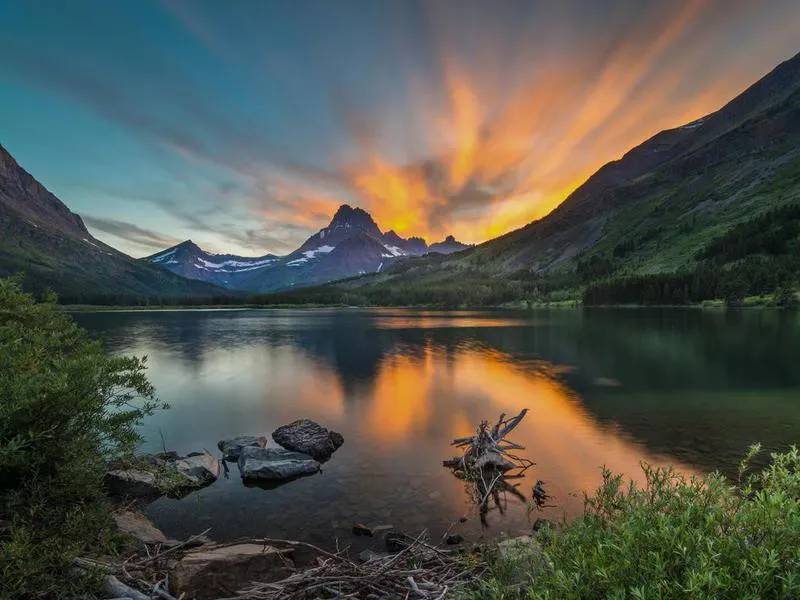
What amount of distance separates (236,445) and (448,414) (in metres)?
18.6

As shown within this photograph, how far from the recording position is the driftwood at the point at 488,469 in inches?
790

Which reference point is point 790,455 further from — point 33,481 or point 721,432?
point 721,432

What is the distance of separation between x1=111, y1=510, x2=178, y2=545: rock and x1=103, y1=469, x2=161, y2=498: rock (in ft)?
7.04

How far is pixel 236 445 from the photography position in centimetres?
2791

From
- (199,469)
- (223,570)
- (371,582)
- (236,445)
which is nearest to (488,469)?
(371,582)

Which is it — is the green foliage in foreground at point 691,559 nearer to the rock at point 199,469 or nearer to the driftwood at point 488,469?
the driftwood at point 488,469

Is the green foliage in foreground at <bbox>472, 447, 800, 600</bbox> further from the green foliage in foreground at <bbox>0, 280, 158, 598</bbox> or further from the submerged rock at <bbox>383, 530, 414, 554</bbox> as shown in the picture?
the green foliage in foreground at <bbox>0, 280, 158, 598</bbox>

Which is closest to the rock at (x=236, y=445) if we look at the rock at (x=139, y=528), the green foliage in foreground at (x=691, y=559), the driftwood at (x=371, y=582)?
the rock at (x=139, y=528)

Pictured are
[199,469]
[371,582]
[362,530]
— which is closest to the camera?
[371,582]

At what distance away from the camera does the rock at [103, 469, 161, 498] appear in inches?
767

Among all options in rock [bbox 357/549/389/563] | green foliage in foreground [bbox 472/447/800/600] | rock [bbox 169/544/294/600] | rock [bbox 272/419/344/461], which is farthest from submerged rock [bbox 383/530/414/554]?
rock [bbox 272/419/344/461]

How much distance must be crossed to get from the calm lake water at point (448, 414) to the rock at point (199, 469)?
65cm

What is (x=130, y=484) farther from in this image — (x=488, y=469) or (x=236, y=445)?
(x=488, y=469)

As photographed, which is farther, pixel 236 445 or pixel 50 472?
pixel 236 445
